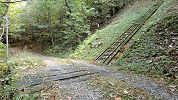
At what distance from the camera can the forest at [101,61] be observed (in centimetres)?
748

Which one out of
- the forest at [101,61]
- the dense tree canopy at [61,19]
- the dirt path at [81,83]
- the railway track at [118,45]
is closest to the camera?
the dirt path at [81,83]

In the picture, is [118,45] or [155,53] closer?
[155,53]

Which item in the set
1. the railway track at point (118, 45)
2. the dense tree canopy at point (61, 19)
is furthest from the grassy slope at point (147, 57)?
the dense tree canopy at point (61, 19)

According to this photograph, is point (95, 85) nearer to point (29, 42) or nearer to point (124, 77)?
point (124, 77)

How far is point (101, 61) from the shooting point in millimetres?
13359

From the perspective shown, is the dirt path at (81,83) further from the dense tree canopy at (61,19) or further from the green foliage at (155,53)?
the dense tree canopy at (61,19)

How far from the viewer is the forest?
748 centimetres

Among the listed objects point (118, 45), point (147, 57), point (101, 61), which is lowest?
point (101, 61)

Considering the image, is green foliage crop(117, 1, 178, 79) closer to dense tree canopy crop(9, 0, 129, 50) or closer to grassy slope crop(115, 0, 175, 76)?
grassy slope crop(115, 0, 175, 76)

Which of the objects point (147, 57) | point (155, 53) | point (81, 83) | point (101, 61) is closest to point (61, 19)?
point (101, 61)

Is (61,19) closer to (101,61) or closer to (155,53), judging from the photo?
(101,61)

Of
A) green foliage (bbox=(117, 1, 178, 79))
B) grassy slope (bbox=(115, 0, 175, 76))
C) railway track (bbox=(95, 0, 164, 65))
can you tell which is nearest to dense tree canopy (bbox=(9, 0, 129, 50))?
railway track (bbox=(95, 0, 164, 65))

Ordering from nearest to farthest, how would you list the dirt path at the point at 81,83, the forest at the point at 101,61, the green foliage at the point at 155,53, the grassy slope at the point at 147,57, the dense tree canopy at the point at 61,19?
the dirt path at the point at 81,83 → the forest at the point at 101,61 → the green foliage at the point at 155,53 → the grassy slope at the point at 147,57 → the dense tree canopy at the point at 61,19

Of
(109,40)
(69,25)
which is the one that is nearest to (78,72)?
(109,40)
